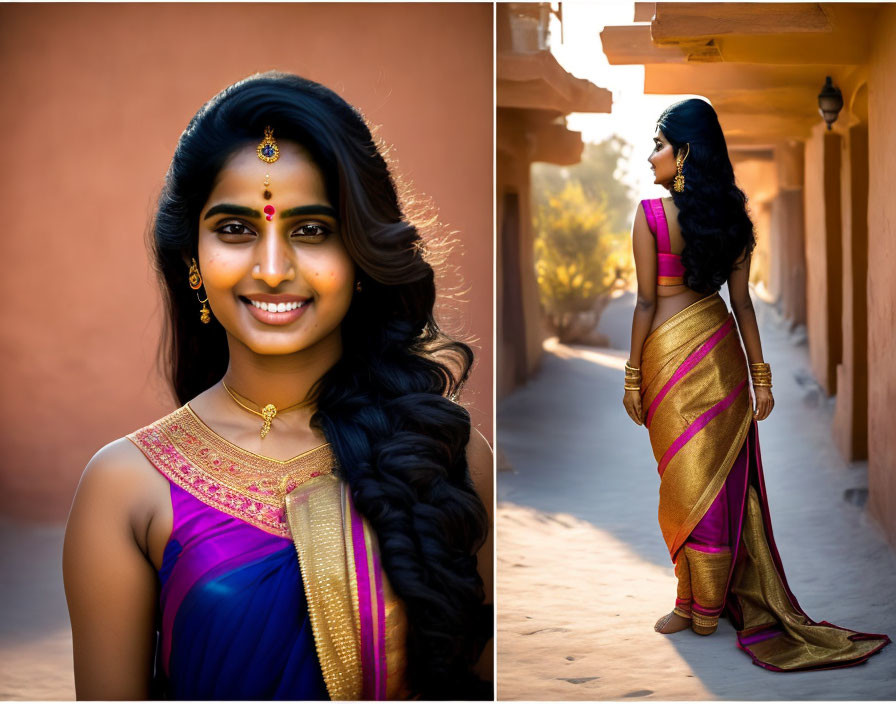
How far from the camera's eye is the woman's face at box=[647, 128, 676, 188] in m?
3.30

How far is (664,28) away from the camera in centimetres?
359

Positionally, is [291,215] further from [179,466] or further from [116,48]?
[116,48]

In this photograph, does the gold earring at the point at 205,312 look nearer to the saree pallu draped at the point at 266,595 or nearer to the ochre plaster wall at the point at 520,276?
the saree pallu draped at the point at 266,595

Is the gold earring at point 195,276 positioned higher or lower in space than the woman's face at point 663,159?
lower

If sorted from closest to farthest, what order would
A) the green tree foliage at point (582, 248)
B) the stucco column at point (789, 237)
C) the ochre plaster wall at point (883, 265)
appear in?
the ochre plaster wall at point (883, 265), the green tree foliage at point (582, 248), the stucco column at point (789, 237)

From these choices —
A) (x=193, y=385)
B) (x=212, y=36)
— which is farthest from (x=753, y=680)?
(x=212, y=36)

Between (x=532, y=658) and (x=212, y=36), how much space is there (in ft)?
7.45

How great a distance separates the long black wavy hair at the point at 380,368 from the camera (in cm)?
216

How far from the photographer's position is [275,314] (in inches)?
86.1

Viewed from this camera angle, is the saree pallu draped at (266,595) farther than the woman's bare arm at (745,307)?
No

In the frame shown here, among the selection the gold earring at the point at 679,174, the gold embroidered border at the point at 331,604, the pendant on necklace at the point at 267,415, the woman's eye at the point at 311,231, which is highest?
the gold earring at the point at 679,174

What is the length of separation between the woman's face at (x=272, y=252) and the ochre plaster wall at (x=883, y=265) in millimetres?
2457

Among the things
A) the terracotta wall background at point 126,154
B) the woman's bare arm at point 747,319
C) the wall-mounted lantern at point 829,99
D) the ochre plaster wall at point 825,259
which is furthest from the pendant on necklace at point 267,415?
the ochre plaster wall at point 825,259

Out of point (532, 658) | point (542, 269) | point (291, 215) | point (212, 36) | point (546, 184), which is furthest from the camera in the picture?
point (546, 184)
